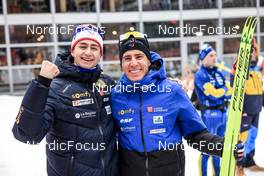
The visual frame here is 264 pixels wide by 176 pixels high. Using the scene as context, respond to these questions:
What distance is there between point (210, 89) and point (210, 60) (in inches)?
14.0

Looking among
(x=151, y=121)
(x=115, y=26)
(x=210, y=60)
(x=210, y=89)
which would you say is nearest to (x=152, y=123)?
(x=151, y=121)

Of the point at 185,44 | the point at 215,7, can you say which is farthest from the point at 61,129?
the point at 215,7

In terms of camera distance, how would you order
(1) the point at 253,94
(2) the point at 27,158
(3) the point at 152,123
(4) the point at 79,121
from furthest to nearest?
(2) the point at 27,158 → (1) the point at 253,94 → (3) the point at 152,123 → (4) the point at 79,121

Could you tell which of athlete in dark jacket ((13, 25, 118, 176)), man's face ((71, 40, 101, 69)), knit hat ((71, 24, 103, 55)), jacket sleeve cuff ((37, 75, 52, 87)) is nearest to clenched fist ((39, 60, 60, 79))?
jacket sleeve cuff ((37, 75, 52, 87))

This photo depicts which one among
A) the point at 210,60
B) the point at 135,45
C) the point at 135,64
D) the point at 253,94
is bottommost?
the point at 253,94

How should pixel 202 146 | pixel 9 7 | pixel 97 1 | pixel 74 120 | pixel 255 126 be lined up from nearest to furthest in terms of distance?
pixel 74 120 < pixel 202 146 < pixel 255 126 < pixel 9 7 < pixel 97 1

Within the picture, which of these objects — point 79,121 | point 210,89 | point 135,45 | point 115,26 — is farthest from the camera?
point 115,26

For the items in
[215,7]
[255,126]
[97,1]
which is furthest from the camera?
[215,7]

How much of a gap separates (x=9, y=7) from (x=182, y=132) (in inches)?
585

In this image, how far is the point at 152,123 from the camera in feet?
7.57

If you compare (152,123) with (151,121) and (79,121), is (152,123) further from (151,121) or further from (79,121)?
(79,121)

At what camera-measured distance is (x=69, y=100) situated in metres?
2.16

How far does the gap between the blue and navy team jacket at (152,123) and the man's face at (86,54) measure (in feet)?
0.85

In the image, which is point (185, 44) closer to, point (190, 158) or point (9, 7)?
point (9, 7)
